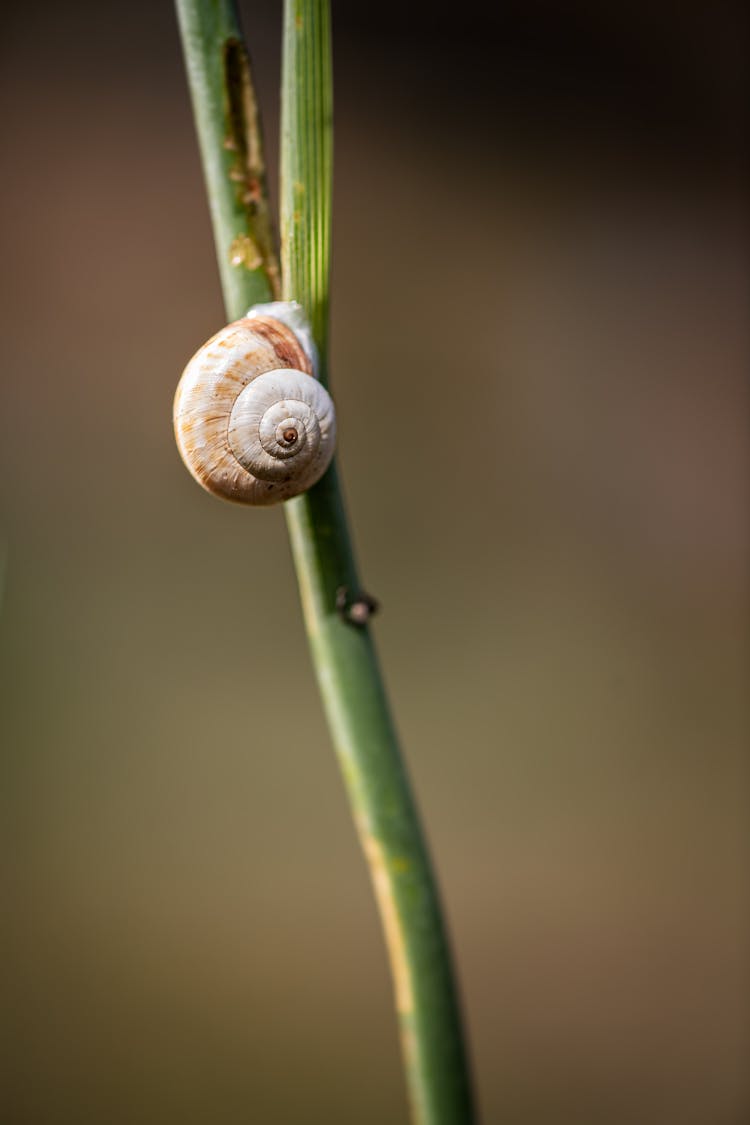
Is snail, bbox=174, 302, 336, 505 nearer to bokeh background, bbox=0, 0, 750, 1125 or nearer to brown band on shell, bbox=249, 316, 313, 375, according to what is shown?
brown band on shell, bbox=249, 316, 313, 375

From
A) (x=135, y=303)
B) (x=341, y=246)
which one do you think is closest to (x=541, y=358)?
(x=341, y=246)

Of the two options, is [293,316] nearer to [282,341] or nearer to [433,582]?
[282,341]

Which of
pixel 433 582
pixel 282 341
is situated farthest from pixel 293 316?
pixel 433 582

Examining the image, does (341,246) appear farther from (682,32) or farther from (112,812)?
(112,812)

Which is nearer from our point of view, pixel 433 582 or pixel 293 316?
pixel 293 316

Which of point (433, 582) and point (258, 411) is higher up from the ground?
point (258, 411)

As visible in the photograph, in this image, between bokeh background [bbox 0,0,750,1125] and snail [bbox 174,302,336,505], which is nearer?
snail [bbox 174,302,336,505]

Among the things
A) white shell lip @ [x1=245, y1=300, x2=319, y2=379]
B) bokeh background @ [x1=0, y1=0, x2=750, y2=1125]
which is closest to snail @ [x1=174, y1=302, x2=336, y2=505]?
white shell lip @ [x1=245, y1=300, x2=319, y2=379]
